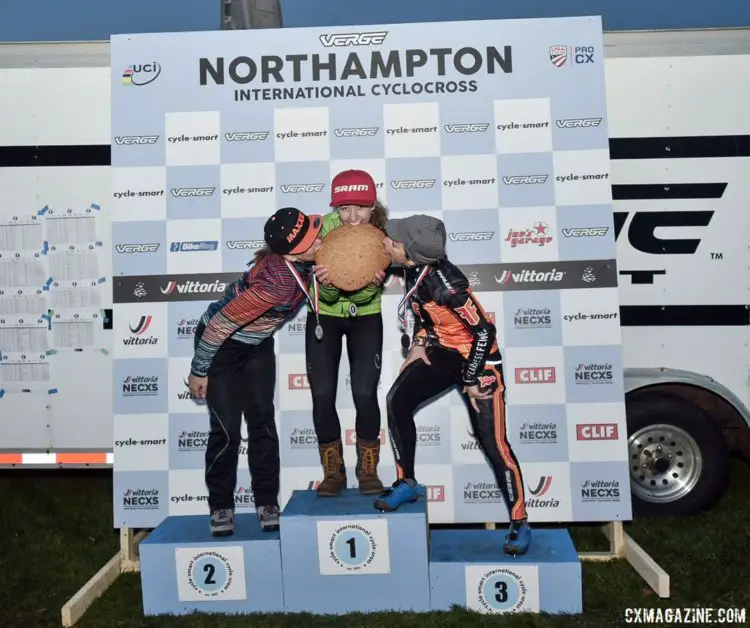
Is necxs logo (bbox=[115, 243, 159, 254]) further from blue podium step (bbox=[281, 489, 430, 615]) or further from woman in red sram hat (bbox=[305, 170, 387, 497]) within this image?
blue podium step (bbox=[281, 489, 430, 615])

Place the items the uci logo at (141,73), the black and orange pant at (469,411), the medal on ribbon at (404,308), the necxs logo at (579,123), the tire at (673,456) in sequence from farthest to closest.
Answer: the tire at (673,456) → the uci logo at (141,73) → the necxs logo at (579,123) → the black and orange pant at (469,411) → the medal on ribbon at (404,308)

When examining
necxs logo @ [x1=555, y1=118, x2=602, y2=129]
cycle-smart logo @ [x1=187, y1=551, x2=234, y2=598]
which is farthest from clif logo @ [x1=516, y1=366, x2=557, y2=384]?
cycle-smart logo @ [x1=187, y1=551, x2=234, y2=598]

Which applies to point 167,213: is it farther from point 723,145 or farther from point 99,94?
point 723,145

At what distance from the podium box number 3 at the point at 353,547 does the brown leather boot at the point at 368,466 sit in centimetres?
48

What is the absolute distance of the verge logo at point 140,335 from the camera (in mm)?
5641

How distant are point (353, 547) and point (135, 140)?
2.99 meters

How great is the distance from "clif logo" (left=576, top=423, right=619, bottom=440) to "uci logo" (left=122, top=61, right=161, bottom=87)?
3.63 meters

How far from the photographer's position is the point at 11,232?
6.30m

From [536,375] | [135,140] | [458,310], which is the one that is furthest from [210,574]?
[135,140]

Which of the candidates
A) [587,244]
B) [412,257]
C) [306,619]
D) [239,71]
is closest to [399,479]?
[306,619]

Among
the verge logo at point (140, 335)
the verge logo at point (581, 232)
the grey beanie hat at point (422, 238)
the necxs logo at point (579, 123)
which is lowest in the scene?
the verge logo at point (140, 335)

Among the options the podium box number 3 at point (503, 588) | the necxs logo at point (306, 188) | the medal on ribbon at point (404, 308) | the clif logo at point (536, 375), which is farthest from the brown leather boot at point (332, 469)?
the necxs logo at point (306, 188)

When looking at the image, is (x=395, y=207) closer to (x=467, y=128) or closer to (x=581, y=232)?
(x=467, y=128)

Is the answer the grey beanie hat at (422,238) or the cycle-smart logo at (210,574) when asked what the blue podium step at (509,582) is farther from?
the grey beanie hat at (422,238)
